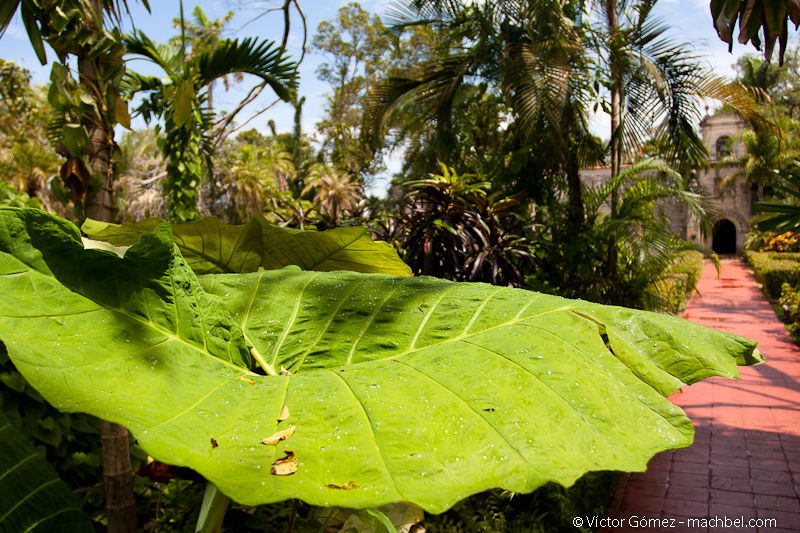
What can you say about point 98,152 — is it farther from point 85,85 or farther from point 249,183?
point 249,183

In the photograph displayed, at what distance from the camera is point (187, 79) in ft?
11.3

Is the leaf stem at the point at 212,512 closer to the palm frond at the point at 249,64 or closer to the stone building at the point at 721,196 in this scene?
the palm frond at the point at 249,64

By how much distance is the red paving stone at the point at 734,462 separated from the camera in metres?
4.04

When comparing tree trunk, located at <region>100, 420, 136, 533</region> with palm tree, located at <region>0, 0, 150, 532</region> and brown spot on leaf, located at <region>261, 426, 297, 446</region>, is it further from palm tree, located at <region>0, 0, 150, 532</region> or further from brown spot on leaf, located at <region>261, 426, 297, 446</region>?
brown spot on leaf, located at <region>261, 426, 297, 446</region>

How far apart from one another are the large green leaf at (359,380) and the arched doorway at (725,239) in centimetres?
3468

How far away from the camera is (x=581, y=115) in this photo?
7.40 metres

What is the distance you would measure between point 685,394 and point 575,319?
6947mm

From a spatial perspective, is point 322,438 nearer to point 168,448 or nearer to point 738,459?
point 168,448

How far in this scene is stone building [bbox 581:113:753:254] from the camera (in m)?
27.8

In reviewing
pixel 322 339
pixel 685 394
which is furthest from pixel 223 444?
pixel 685 394

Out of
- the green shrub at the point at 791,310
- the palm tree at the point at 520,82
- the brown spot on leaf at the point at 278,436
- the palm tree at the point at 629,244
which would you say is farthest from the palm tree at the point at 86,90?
the green shrub at the point at 791,310

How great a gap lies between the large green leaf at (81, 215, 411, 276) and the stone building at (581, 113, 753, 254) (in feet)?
85.4

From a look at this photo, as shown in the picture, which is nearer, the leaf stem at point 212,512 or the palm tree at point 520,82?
the leaf stem at point 212,512

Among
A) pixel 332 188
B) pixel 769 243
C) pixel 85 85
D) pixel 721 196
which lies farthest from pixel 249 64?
pixel 721 196
